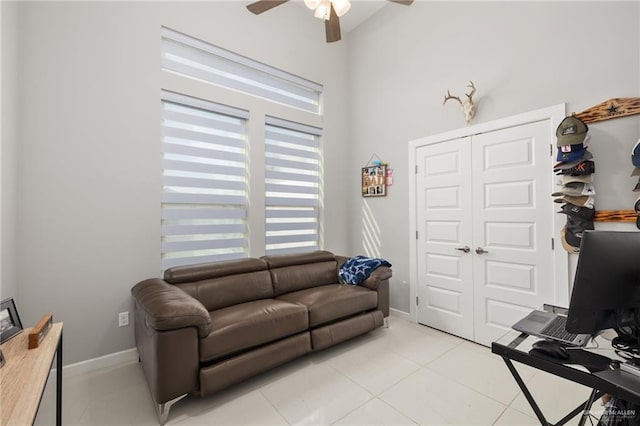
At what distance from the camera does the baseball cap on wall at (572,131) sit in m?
2.20

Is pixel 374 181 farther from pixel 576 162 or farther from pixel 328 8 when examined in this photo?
pixel 328 8

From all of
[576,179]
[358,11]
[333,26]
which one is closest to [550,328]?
[576,179]

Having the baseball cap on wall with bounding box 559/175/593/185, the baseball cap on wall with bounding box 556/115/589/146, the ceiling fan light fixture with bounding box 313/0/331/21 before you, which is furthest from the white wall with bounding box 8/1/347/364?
the baseball cap on wall with bounding box 559/175/593/185

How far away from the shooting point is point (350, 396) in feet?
6.72

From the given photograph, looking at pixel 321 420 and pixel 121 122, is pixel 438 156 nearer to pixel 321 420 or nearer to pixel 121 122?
pixel 321 420

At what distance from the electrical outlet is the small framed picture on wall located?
3.09 meters

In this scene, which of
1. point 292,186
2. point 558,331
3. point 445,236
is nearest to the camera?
point 558,331

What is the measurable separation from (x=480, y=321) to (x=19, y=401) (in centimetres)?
335

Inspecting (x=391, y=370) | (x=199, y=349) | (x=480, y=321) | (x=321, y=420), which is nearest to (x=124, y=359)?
(x=199, y=349)

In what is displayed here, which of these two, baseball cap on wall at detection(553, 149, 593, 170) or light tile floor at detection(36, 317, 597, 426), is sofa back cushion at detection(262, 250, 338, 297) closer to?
light tile floor at detection(36, 317, 597, 426)

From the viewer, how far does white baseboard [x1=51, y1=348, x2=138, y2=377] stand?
2336 mm

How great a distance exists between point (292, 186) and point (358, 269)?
1.42 meters

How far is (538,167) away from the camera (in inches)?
100

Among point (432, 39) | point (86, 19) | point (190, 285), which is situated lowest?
point (190, 285)
